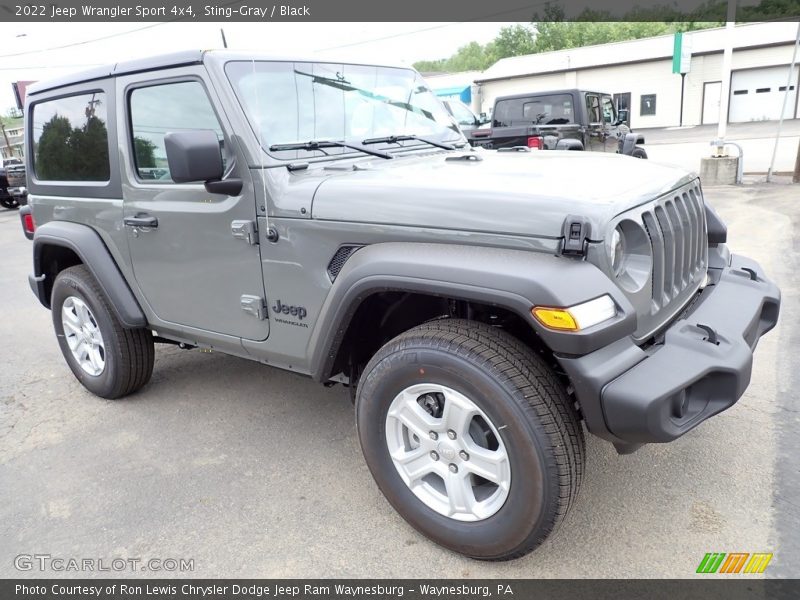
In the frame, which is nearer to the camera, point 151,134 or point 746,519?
point 746,519

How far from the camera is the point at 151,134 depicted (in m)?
3.37

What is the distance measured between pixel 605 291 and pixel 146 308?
2676 mm

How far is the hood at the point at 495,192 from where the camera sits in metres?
2.18

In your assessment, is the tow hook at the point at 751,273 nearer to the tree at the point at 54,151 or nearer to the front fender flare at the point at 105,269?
the front fender flare at the point at 105,269

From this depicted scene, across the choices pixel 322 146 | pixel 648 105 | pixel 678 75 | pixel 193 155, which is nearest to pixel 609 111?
pixel 322 146

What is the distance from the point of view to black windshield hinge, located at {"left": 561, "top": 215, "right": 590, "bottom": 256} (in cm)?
207

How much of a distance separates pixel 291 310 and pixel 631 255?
4.87ft

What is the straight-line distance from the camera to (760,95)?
110ft

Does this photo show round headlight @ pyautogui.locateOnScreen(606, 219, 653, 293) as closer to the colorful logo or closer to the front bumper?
the front bumper

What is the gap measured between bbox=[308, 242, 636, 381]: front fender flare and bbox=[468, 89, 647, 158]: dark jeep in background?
345 inches

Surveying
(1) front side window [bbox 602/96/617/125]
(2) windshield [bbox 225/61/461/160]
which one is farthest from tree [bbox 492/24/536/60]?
(2) windshield [bbox 225/61/461/160]

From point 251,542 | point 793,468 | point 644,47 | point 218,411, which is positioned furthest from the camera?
point 644,47
